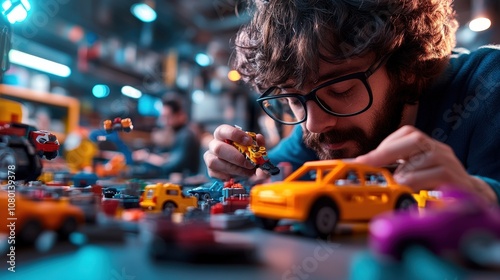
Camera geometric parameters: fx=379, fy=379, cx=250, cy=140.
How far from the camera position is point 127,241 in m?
0.47

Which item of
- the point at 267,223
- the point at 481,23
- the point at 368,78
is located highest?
the point at 481,23

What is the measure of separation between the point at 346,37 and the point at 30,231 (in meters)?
0.95

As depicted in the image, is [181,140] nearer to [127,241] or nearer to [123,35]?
[123,35]

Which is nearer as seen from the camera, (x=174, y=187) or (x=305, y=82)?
(x=174, y=187)

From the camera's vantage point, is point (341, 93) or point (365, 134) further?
point (365, 134)

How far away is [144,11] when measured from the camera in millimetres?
3887

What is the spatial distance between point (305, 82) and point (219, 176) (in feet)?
1.40

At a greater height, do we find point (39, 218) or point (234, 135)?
point (234, 135)

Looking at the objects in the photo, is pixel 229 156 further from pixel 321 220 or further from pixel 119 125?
pixel 321 220

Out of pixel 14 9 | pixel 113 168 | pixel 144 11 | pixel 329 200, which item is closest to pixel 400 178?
pixel 329 200

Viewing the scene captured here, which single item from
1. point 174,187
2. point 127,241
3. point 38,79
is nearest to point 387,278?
point 127,241

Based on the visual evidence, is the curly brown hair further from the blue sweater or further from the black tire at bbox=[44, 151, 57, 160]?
the black tire at bbox=[44, 151, 57, 160]

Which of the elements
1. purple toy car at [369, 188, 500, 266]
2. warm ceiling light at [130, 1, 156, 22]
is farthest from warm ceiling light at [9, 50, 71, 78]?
purple toy car at [369, 188, 500, 266]

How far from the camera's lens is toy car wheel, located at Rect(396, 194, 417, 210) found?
57 cm
